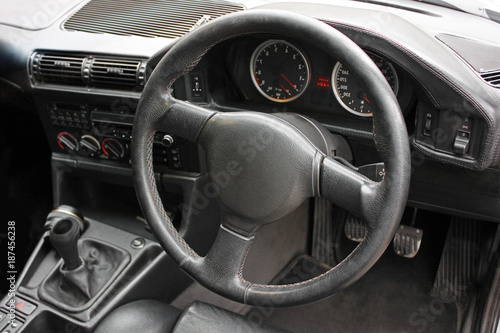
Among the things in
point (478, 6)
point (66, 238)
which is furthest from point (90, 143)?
point (478, 6)

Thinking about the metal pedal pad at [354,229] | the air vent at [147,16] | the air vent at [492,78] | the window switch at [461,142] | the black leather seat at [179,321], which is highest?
the air vent at [492,78]

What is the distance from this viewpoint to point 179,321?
4.18ft

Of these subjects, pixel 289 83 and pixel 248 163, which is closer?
pixel 248 163

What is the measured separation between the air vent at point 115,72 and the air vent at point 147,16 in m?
0.13

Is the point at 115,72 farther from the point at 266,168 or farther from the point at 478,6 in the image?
the point at 478,6

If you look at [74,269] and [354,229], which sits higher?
[74,269]

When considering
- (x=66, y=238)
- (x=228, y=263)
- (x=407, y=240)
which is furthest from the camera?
(x=407, y=240)

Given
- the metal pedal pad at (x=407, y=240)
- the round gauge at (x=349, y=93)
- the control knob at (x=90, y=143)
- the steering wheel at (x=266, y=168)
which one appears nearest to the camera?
the steering wheel at (x=266, y=168)

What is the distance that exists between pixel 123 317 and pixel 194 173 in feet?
1.74

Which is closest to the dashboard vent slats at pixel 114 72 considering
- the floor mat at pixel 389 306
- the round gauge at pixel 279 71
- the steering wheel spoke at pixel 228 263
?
the round gauge at pixel 279 71

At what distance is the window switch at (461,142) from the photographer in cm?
119

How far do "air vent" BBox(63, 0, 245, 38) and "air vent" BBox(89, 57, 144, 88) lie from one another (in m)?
0.13

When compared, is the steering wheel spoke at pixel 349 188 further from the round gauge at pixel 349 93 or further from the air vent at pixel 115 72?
the air vent at pixel 115 72

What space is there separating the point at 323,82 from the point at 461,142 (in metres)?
0.41
